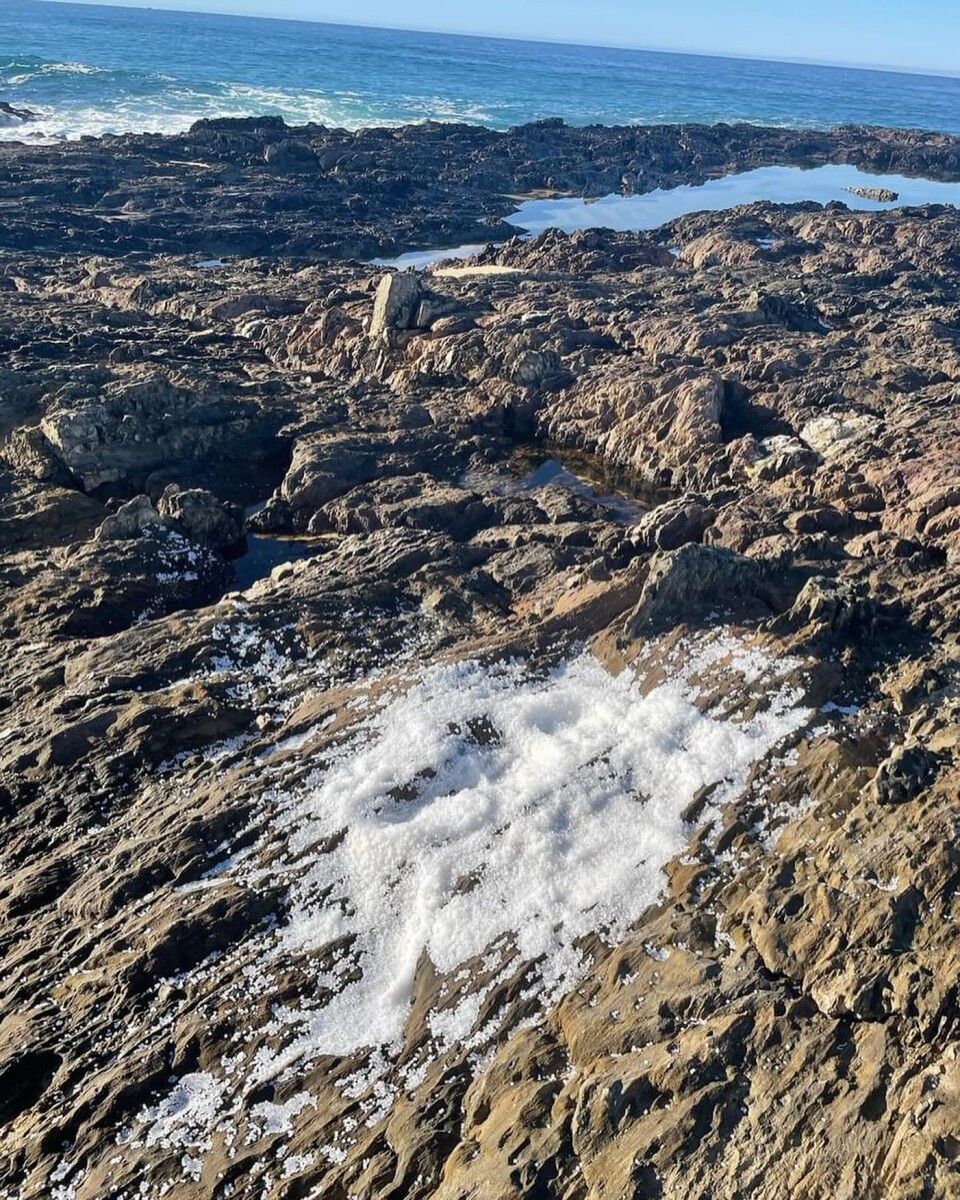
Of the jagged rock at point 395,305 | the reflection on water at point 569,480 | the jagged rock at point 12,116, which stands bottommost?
the reflection on water at point 569,480

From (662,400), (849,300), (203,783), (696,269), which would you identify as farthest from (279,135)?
(203,783)

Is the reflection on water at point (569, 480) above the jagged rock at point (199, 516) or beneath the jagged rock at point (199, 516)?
above

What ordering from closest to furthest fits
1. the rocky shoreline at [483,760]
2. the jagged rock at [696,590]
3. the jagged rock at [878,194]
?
the rocky shoreline at [483,760] < the jagged rock at [696,590] < the jagged rock at [878,194]

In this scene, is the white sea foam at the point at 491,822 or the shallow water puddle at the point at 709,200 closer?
the white sea foam at the point at 491,822

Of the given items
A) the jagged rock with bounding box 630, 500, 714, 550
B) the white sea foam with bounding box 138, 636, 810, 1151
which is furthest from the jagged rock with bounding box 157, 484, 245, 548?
the jagged rock with bounding box 630, 500, 714, 550

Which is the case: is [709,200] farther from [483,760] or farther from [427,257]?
[483,760]

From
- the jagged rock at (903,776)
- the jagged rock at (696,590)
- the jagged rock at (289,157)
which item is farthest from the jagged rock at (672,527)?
the jagged rock at (289,157)

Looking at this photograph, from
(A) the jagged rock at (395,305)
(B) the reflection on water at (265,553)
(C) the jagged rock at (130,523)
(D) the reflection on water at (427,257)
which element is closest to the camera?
(C) the jagged rock at (130,523)

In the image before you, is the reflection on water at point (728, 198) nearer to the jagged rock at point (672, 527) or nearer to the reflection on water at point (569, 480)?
the reflection on water at point (569, 480)

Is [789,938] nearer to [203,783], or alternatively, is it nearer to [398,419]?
[203,783]

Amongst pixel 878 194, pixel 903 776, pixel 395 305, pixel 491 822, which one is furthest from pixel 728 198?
pixel 491 822
